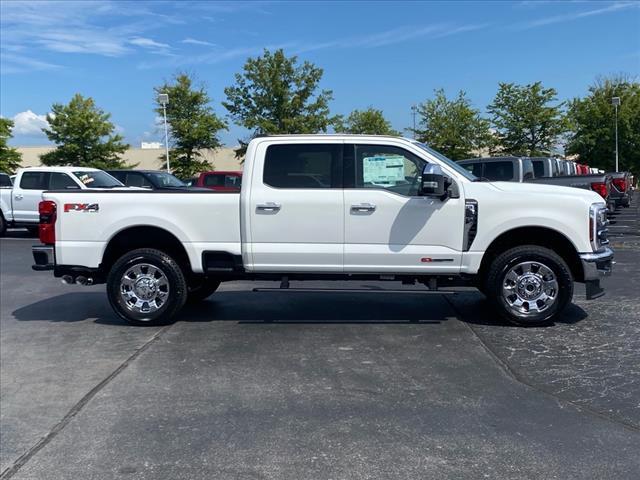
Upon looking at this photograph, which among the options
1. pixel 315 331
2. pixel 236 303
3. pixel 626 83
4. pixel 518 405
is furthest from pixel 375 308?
pixel 626 83

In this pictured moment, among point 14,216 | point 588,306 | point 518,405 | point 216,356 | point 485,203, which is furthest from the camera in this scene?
point 14,216

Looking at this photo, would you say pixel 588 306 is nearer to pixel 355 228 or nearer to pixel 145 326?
pixel 355 228

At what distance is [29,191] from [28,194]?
9cm

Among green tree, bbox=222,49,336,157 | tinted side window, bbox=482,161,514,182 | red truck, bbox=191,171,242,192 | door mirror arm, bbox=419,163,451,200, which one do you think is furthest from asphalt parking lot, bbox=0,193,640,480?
green tree, bbox=222,49,336,157

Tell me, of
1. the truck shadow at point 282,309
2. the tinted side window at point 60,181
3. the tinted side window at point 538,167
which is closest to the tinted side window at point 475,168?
the tinted side window at point 538,167

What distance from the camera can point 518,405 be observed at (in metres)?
4.64

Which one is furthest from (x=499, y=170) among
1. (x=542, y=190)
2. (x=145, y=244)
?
(x=145, y=244)

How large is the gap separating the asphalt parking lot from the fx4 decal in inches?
54.9

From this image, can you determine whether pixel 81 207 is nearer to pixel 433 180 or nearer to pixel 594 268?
pixel 433 180

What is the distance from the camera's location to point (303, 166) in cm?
707

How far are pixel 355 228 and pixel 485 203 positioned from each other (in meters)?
1.41

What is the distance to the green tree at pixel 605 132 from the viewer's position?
140 feet

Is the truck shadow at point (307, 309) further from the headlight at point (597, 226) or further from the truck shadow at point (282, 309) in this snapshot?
the headlight at point (597, 226)

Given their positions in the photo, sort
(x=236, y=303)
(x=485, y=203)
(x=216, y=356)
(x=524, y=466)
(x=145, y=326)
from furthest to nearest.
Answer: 1. (x=236, y=303)
2. (x=145, y=326)
3. (x=485, y=203)
4. (x=216, y=356)
5. (x=524, y=466)
